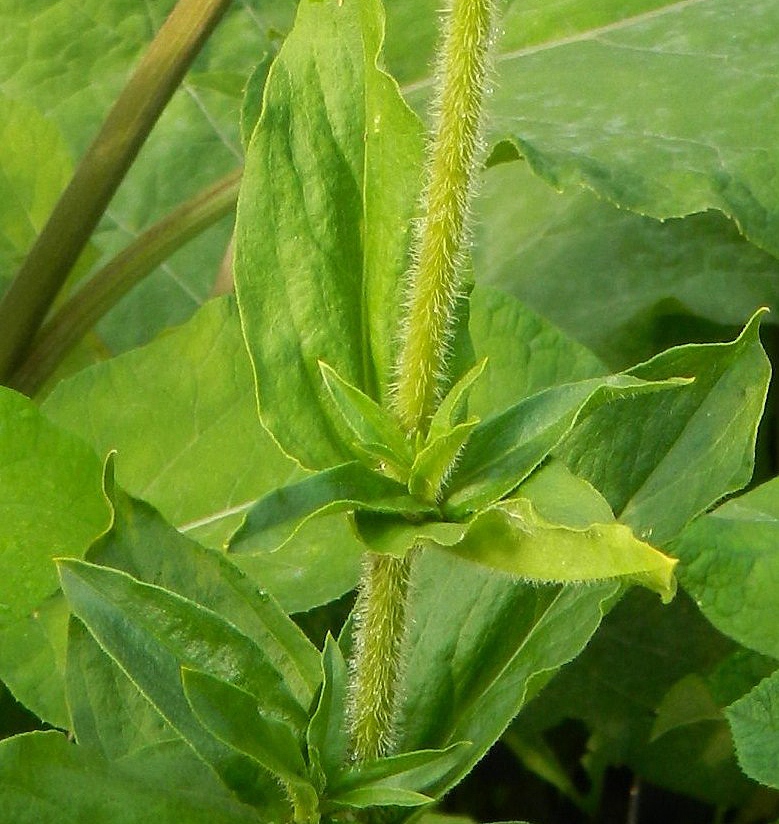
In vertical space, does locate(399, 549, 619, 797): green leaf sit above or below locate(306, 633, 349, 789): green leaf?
below

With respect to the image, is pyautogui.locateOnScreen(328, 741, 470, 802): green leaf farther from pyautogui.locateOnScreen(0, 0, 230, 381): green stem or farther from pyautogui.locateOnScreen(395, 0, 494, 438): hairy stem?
pyautogui.locateOnScreen(0, 0, 230, 381): green stem

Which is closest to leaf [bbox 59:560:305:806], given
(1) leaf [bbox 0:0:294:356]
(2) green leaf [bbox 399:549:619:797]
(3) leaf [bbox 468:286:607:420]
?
(2) green leaf [bbox 399:549:619:797]

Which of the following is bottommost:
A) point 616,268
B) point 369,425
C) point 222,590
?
point 616,268

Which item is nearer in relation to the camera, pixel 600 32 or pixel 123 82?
pixel 600 32

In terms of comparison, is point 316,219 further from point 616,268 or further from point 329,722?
point 616,268

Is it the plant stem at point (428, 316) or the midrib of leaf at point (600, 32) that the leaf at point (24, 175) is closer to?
the midrib of leaf at point (600, 32)

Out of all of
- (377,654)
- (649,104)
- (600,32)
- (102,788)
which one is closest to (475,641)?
(377,654)

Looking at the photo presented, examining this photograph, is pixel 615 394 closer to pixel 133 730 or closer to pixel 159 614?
pixel 159 614
